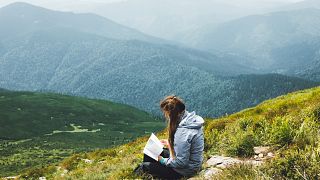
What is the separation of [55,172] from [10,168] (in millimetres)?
83505

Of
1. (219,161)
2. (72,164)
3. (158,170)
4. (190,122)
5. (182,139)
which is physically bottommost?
(72,164)

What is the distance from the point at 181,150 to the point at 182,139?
1.06 ft

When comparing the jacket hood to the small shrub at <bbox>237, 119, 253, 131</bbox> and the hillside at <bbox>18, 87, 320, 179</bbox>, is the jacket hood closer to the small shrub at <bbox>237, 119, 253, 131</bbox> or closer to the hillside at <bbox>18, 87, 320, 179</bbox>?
the hillside at <bbox>18, 87, 320, 179</bbox>

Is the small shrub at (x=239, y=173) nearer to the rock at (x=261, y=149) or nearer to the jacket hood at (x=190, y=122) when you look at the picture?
the jacket hood at (x=190, y=122)

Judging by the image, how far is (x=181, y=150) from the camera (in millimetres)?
10867

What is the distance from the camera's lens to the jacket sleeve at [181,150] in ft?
35.2

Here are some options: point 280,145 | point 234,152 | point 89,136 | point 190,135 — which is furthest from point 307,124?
point 89,136

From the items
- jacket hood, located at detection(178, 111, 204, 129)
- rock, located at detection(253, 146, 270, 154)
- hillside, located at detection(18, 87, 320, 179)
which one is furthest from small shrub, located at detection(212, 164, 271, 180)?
rock, located at detection(253, 146, 270, 154)

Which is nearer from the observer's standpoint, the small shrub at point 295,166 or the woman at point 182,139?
the small shrub at point 295,166

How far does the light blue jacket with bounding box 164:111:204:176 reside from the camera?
10766mm

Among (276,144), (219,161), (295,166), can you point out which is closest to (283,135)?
(276,144)

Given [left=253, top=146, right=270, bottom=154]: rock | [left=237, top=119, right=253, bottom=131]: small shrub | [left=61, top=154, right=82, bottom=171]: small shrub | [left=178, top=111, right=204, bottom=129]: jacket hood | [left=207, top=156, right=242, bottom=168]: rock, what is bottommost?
[left=61, top=154, right=82, bottom=171]: small shrub

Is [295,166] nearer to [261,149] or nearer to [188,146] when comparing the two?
[188,146]

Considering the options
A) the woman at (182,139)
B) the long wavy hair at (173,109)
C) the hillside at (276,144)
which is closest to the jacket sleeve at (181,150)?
the woman at (182,139)
